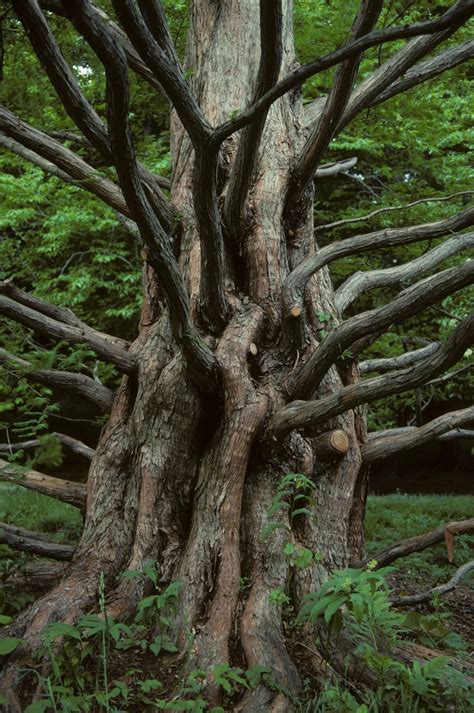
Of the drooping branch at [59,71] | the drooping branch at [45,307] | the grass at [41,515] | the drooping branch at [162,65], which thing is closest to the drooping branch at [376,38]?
the drooping branch at [162,65]

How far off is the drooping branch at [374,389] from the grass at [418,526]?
3260mm

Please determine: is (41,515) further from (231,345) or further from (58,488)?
(231,345)

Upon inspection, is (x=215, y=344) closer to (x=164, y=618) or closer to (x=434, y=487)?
(x=164, y=618)

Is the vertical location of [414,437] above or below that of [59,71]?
below

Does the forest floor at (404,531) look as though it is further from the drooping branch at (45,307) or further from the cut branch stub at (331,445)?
the drooping branch at (45,307)

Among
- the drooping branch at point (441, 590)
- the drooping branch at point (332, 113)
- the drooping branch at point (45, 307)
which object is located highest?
the drooping branch at point (332, 113)

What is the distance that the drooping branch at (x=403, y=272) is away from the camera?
417 centimetres

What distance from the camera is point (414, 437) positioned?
157 inches

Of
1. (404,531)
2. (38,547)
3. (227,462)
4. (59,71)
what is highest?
(59,71)

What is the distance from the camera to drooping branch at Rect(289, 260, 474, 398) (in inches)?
129

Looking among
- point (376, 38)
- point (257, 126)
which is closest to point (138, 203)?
point (257, 126)

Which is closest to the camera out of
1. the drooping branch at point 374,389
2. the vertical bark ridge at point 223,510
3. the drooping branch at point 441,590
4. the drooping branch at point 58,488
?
the drooping branch at point 374,389

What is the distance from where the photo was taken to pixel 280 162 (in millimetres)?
4676

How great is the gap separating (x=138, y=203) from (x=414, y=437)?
232 cm
